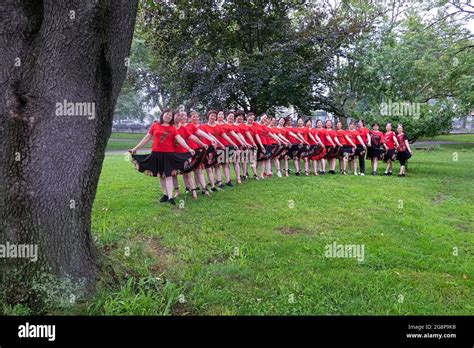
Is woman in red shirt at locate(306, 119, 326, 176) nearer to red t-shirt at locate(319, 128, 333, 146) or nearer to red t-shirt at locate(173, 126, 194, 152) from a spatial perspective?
red t-shirt at locate(319, 128, 333, 146)

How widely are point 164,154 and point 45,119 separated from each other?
4178 mm

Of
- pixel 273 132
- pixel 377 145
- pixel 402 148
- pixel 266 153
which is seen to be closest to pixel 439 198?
pixel 402 148

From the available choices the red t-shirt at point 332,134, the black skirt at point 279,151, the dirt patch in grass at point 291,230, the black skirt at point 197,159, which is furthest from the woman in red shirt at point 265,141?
the dirt patch in grass at point 291,230

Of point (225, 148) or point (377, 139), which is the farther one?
point (377, 139)

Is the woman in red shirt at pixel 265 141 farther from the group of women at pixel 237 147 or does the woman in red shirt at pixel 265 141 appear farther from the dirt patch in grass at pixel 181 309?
the dirt patch in grass at pixel 181 309

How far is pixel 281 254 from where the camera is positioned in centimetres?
548

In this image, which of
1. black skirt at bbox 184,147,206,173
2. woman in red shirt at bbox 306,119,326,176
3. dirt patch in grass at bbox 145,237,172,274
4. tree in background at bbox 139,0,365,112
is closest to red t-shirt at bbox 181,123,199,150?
black skirt at bbox 184,147,206,173

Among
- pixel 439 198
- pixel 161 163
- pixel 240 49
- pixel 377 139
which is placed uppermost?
pixel 240 49

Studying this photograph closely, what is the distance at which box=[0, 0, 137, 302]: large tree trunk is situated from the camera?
11.9ft

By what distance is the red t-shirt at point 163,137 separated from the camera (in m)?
7.78

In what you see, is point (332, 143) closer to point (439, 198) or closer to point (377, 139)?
point (377, 139)

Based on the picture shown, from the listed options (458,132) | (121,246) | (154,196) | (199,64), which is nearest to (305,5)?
(199,64)
